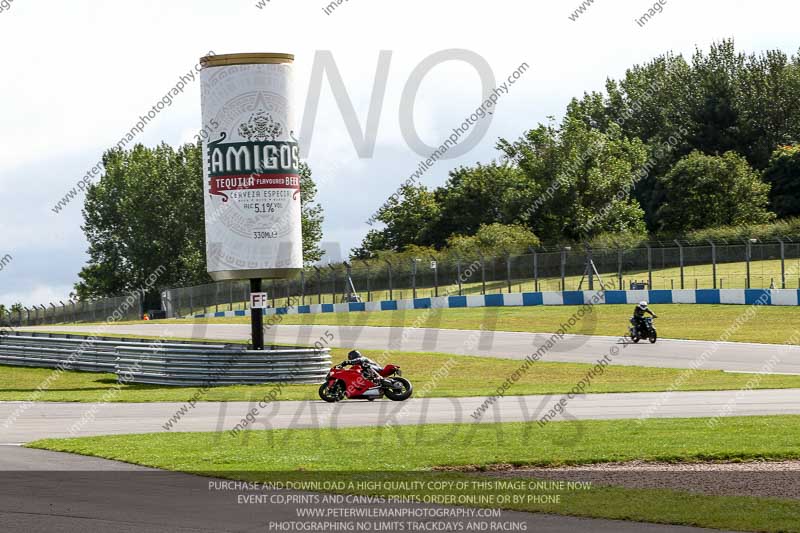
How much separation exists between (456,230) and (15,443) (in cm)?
9527

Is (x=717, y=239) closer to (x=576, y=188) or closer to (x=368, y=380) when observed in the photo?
(x=576, y=188)

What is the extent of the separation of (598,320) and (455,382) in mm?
19485

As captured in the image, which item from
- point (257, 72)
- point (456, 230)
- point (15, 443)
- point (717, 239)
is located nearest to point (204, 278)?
point (456, 230)

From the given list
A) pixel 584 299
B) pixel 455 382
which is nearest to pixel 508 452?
pixel 455 382

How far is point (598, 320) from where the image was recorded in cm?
4969

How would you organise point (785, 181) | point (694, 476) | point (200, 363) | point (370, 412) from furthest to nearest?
1. point (785, 181)
2. point (200, 363)
3. point (370, 412)
4. point (694, 476)

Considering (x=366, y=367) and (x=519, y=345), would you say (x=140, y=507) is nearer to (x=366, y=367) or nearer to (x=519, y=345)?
(x=366, y=367)

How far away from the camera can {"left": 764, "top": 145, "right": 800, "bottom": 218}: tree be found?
314 ft

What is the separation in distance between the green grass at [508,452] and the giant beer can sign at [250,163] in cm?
1338

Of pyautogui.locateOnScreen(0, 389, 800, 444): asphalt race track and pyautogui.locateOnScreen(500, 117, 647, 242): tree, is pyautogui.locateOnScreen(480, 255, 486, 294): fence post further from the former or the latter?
pyautogui.locateOnScreen(0, 389, 800, 444): asphalt race track

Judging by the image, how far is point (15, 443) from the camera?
18672mm

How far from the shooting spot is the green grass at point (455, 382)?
27500 mm

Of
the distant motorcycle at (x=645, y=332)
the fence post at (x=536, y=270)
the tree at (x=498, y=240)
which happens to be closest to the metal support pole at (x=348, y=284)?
the fence post at (x=536, y=270)

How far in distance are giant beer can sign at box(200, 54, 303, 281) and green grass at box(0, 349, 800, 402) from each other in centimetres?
405
